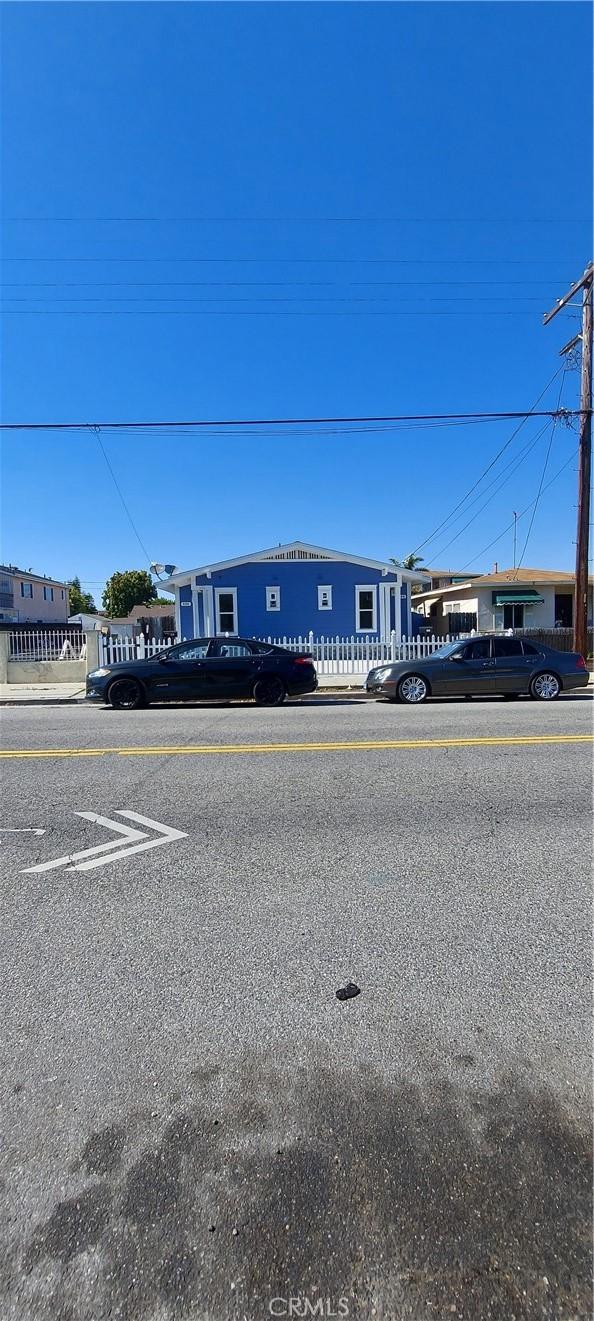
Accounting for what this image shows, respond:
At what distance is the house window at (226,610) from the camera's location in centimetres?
2323

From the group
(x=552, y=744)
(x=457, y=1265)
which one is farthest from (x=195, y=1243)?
(x=552, y=744)

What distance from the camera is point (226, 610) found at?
76.8 ft

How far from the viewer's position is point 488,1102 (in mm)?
2021

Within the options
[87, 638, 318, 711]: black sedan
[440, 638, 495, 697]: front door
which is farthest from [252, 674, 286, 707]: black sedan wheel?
[440, 638, 495, 697]: front door

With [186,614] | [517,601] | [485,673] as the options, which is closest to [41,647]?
[186,614]

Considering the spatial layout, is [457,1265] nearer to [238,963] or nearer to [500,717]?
[238,963]

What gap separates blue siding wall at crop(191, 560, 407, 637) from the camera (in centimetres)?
2317

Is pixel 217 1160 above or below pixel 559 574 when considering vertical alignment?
below

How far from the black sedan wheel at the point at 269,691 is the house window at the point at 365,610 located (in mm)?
12053

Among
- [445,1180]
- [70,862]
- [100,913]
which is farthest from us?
[70,862]

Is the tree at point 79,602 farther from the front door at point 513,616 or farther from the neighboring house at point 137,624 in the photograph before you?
the front door at point 513,616

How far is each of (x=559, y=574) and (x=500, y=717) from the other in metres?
24.7

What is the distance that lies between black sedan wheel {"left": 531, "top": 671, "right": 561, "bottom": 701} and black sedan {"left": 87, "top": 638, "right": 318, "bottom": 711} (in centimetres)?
465

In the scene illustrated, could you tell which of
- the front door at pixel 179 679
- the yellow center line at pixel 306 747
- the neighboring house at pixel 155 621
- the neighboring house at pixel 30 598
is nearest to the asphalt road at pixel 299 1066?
the yellow center line at pixel 306 747
